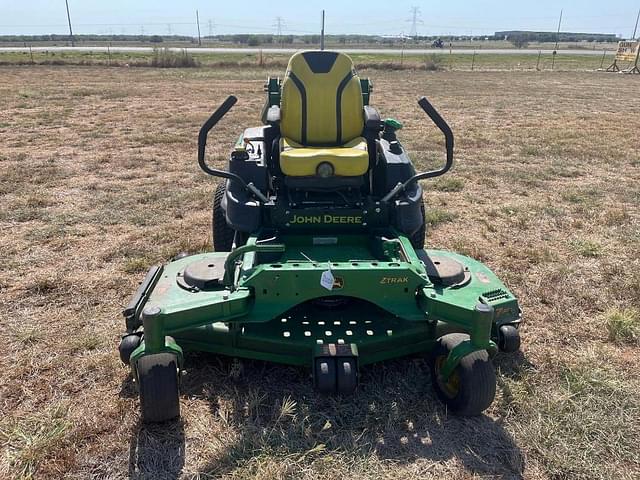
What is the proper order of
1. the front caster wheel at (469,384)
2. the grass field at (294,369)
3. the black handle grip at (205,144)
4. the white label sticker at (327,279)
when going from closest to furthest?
the grass field at (294,369)
the front caster wheel at (469,384)
the white label sticker at (327,279)
the black handle grip at (205,144)

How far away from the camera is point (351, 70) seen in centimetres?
424

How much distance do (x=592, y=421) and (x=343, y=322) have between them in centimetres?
133

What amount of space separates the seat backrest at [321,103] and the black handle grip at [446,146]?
70cm

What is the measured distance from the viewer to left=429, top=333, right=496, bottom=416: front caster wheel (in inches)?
102

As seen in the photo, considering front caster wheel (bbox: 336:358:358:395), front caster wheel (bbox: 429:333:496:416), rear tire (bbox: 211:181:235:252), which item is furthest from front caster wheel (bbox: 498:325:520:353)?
rear tire (bbox: 211:181:235:252)

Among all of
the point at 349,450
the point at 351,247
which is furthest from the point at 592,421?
the point at 351,247

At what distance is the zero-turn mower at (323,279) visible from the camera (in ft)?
8.66

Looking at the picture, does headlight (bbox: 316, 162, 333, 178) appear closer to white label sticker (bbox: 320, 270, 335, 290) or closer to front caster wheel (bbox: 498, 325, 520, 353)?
white label sticker (bbox: 320, 270, 335, 290)

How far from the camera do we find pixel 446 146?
142 inches

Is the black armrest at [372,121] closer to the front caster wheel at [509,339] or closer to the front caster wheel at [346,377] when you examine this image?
the front caster wheel at [509,339]

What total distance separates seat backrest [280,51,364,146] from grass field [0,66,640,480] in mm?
1424

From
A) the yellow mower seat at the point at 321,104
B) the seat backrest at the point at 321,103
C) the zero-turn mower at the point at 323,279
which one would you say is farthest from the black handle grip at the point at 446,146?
the seat backrest at the point at 321,103

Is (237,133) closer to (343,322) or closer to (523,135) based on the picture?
(523,135)

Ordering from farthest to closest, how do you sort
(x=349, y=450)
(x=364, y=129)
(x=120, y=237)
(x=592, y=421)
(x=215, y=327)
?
(x=120, y=237)
(x=364, y=129)
(x=215, y=327)
(x=592, y=421)
(x=349, y=450)
